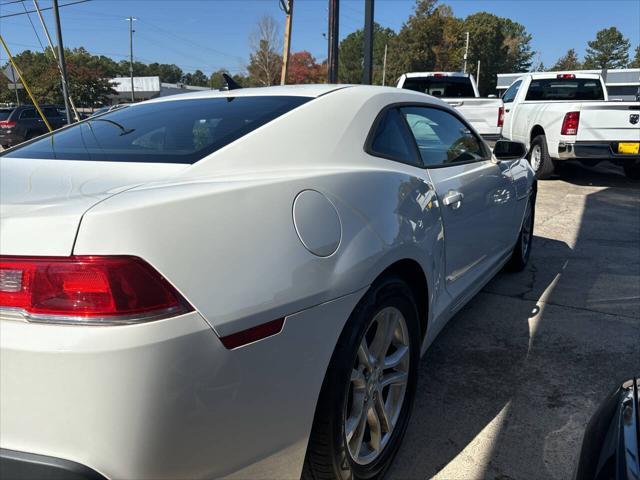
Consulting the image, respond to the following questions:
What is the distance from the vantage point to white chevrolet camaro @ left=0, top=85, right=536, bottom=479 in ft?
3.91

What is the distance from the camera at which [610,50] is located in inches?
3066

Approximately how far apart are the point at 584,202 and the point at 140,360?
8.14 meters

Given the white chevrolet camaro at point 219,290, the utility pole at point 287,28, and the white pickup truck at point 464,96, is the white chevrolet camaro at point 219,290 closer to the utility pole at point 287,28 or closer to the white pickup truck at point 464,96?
the white pickup truck at point 464,96

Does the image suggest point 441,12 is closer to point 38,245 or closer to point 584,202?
point 584,202

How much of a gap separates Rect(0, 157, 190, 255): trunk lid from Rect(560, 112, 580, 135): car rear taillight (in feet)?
27.5

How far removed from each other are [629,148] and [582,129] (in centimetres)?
79

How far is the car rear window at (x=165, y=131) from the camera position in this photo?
189cm

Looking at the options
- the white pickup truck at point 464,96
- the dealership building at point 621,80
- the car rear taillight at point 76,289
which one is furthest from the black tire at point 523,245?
the dealership building at point 621,80

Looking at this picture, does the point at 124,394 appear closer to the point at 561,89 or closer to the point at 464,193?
the point at 464,193

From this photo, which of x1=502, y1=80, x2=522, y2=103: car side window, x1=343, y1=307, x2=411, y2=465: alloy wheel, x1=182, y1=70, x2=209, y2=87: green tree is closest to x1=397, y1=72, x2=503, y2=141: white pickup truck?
x1=502, y1=80, x2=522, y2=103: car side window

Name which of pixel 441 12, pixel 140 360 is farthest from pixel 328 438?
pixel 441 12

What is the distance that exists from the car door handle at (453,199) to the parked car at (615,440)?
47.6 inches

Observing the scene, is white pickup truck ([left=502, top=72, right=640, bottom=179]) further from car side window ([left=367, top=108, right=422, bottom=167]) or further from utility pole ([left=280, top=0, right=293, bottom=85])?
car side window ([left=367, top=108, right=422, bottom=167])

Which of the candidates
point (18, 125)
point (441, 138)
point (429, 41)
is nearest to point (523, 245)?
point (441, 138)
